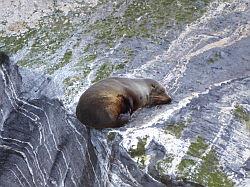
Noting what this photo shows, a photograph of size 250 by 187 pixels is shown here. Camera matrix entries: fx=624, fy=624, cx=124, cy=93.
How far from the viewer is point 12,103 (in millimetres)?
7625

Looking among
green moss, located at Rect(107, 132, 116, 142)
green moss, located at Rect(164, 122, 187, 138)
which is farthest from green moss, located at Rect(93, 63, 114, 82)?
green moss, located at Rect(164, 122, 187, 138)

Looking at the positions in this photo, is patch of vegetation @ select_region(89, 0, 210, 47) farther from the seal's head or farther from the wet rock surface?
the seal's head

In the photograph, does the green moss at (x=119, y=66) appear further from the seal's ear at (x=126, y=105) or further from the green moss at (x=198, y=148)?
the green moss at (x=198, y=148)

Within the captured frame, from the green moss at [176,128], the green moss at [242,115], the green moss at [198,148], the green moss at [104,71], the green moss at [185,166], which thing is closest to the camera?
the green moss at [185,166]

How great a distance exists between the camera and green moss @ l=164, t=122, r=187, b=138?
6094 mm

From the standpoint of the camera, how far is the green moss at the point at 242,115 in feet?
20.4

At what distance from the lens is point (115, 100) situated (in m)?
6.21

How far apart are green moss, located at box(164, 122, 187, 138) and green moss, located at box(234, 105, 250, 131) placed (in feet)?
1.83

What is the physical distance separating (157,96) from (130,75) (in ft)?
2.24

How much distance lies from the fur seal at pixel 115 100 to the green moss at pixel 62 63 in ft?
3.68

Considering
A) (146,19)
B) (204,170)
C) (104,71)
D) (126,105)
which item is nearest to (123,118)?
(126,105)

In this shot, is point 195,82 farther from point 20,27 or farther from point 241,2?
point 20,27

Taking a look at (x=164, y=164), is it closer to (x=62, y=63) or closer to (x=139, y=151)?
(x=139, y=151)

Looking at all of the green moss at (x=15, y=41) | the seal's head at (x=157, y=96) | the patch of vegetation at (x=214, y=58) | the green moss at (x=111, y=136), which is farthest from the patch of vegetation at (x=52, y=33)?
the green moss at (x=111, y=136)
